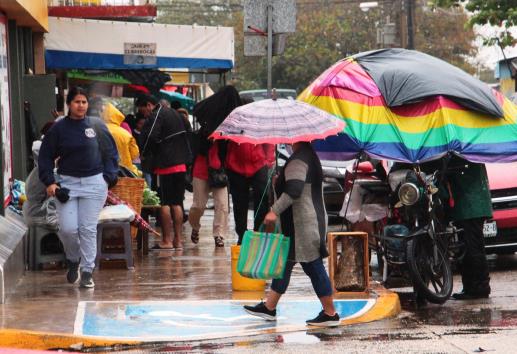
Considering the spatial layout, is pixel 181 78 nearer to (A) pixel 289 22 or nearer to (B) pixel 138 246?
(B) pixel 138 246

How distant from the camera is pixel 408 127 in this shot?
10.8 meters

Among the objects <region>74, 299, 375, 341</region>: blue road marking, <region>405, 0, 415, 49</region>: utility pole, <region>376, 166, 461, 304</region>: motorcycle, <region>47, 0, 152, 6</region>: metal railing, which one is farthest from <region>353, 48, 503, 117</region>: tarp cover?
<region>405, 0, 415, 49</region>: utility pole

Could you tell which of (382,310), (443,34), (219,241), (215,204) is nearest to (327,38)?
(443,34)

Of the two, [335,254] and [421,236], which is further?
[335,254]

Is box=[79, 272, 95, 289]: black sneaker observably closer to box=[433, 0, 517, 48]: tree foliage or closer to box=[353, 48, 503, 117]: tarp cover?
box=[353, 48, 503, 117]: tarp cover

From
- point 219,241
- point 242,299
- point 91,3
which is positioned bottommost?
point 219,241

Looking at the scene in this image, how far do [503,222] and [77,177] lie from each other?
504 centimetres

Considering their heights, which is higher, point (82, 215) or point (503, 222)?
point (82, 215)

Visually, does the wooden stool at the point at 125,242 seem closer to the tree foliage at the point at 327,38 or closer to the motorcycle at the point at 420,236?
the motorcycle at the point at 420,236

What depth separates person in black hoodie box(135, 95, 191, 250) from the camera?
14.3 meters

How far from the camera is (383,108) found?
1080 cm

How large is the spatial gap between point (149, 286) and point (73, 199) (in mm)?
1216

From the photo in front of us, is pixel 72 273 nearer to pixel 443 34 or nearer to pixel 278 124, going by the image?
pixel 278 124

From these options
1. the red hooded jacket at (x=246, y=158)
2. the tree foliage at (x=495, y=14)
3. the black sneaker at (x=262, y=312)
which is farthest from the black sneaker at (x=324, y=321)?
the tree foliage at (x=495, y=14)
